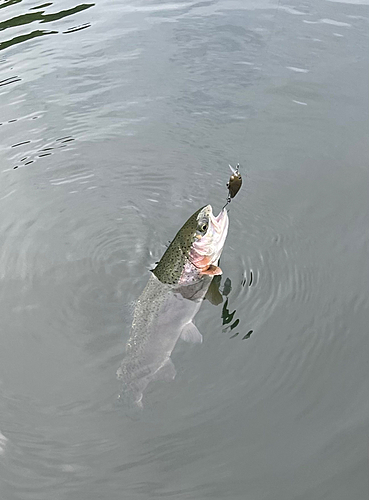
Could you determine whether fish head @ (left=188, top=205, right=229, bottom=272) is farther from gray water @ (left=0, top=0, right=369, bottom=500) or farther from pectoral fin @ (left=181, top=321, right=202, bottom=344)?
pectoral fin @ (left=181, top=321, right=202, bottom=344)

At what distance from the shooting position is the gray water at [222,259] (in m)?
4.00

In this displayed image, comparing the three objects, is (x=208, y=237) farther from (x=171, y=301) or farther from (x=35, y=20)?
(x=35, y=20)

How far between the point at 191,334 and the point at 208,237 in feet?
3.02

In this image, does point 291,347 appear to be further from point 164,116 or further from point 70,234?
point 164,116

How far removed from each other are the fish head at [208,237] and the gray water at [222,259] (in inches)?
19.4

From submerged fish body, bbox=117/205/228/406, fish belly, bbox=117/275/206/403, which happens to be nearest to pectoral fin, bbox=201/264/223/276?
submerged fish body, bbox=117/205/228/406

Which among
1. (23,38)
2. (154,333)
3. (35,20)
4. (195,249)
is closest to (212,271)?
(195,249)

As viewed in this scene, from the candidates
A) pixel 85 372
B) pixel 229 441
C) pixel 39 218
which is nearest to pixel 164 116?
pixel 39 218

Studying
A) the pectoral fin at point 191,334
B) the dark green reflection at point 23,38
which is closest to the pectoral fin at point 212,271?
the pectoral fin at point 191,334

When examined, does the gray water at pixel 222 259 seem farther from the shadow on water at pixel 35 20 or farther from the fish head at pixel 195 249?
the shadow on water at pixel 35 20

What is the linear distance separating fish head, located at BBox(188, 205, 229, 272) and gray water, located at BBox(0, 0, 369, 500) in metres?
0.49

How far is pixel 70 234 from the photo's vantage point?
19.7 feet

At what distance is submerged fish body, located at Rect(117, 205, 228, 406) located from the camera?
4477 millimetres

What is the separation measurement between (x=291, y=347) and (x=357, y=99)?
15.5 ft
